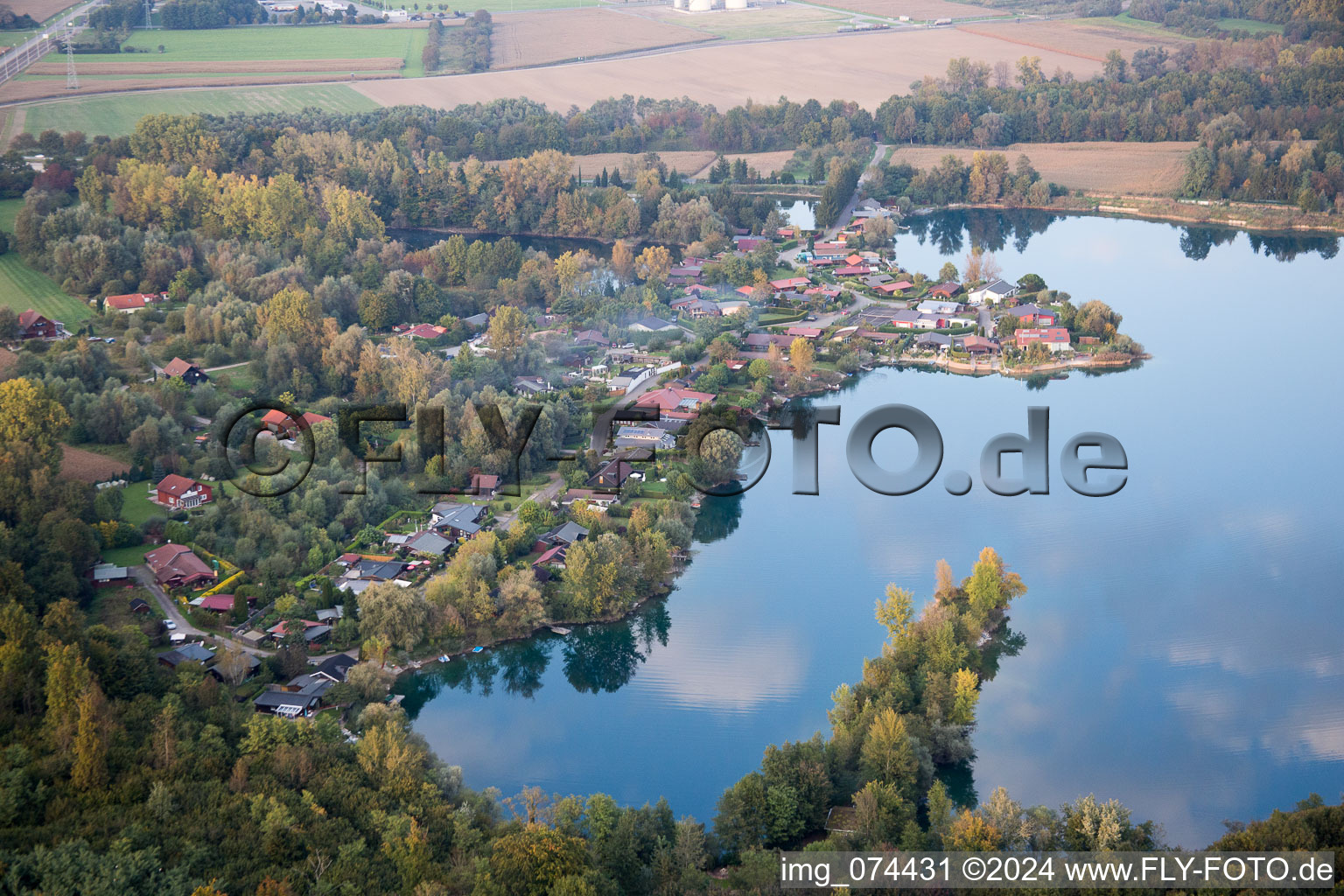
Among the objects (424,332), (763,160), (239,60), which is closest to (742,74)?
(763,160)

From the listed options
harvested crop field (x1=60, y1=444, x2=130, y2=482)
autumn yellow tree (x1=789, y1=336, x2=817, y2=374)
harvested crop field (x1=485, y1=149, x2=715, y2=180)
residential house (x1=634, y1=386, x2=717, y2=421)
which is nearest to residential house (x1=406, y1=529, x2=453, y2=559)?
harvested crop field (x1=60, y1=444, x2=130, y2=482)

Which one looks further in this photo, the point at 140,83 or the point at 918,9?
the point at 918,9

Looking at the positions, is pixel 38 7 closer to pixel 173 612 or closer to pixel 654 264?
pixel 654 264

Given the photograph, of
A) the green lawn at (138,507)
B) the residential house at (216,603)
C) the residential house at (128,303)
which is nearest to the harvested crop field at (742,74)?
the residential house at (128,303)

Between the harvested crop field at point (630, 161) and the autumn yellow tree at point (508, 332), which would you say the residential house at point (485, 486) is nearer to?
the autumn yellow tree at point (508, 332)

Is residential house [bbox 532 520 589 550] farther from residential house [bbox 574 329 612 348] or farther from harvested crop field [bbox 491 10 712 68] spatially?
harvested crop field [bbox 491 10 712 68]
